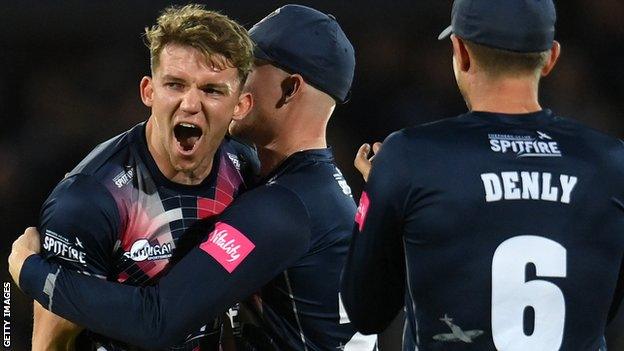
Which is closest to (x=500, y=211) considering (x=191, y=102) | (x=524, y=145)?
(x=524, y=145)

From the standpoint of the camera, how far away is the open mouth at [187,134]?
2787 millimetres

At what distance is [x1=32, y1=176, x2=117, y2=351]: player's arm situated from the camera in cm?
259

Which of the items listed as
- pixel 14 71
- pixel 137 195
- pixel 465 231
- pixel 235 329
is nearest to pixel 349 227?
pixel 235 329

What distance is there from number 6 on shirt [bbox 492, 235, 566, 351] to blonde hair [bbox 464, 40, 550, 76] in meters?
0.37

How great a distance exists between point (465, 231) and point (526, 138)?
25 centimetres

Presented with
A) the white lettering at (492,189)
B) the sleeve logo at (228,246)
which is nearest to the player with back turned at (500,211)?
the white lettering at (492,189)

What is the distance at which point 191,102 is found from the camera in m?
2.76

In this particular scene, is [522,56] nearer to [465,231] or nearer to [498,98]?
[498,98]

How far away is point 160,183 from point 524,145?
3.51 ft

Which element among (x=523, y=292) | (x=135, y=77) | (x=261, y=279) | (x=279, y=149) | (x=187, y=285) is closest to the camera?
(x=523, y=292)

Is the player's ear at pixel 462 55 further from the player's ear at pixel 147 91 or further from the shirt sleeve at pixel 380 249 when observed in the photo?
the player's ear at pixel 147 91

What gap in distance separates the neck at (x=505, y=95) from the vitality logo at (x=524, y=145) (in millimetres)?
67

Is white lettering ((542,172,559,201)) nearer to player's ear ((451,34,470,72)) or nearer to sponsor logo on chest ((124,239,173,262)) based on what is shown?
player's ear ((451,34,470,72))

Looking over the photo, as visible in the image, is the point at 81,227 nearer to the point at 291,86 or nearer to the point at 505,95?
the point at 291,86
